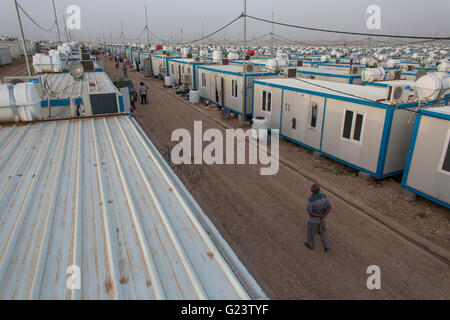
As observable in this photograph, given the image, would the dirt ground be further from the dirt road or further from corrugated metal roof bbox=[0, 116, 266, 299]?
corrugated metal roof bbox=[0, 116, 266, 299]

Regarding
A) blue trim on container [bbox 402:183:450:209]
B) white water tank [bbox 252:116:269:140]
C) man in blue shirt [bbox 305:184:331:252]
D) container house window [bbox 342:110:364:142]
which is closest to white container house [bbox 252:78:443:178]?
container house window [bbox 342:110:364:142]

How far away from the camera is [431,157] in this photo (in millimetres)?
8219

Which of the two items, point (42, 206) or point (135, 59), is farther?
point (135, 59)

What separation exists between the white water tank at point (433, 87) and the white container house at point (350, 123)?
1.28 ft

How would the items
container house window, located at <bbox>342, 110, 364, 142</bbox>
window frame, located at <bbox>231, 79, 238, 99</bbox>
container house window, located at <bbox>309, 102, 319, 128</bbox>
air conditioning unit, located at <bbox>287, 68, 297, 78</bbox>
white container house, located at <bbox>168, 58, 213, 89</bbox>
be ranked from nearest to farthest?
1. container house window, located at <bbox>342, 110, 364, 142</bbox>
2. container house window, located at <bbox>309, 102, 319, 128</bbox>
3. air conditioning unit, located at <bbox>287, 68, 297, 78</bbox>
4. window frame, located at <bbox>231, 79, 238, 99</bbox>
5. white container house, located at <bbox>168, 58, 213, 89</bbox>

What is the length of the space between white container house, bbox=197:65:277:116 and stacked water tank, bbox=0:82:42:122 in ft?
36.3

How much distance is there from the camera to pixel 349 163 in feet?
35.7

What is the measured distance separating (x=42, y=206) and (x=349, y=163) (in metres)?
9.91

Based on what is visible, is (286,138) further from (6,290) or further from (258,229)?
(6,290)

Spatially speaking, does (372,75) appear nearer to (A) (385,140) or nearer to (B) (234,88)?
(B) (234,88)

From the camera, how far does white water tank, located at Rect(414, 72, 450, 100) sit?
947cm
